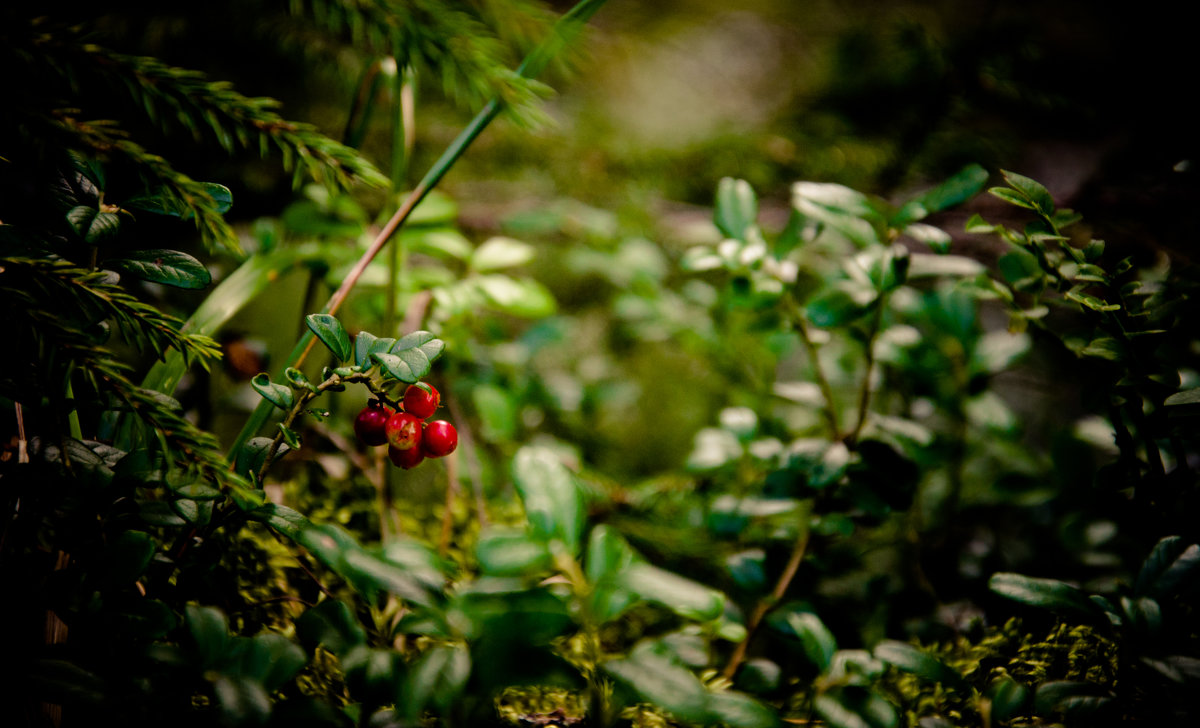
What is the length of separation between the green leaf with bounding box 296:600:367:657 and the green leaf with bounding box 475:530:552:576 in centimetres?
14

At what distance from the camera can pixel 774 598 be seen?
79 centimetres

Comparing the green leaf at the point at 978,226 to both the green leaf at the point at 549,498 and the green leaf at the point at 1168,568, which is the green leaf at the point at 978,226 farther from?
the green leaf at the point at 549,498

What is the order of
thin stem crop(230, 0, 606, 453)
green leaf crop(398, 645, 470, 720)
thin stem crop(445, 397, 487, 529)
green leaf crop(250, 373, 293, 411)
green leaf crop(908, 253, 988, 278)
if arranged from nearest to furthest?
green leaf crop(398, 645, 470, 720) → green leaf crop(250, 373, 293, 411) → thin stem crop(230, 0, 606, 453) → green leaf crop(908, 253, 988, 278) → thin stem crop(445, 397, 487, 529)

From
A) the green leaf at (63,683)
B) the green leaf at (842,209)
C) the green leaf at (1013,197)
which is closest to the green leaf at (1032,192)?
the green leaf at (1013,197)

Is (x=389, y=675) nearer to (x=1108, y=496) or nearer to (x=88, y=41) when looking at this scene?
(x=88, y=41)

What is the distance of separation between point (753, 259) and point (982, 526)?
0.73m

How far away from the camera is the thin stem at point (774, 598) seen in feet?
2.46

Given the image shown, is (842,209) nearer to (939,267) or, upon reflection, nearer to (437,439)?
(939,267)

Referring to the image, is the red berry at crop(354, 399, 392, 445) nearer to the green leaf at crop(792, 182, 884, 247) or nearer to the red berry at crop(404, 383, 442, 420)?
the red berry at crop(404, 383, 442, 420)

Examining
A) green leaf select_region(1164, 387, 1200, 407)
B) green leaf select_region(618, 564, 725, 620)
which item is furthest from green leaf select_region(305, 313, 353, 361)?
green leaf select_region(1164, 387, 1200, 407)

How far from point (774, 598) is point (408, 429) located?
1.76ft

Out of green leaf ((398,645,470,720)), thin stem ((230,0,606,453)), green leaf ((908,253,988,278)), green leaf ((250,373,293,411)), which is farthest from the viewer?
green leaf ((908,253,988,278))

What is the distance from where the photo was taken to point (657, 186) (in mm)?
1685

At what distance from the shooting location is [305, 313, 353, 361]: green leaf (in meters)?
0.52
